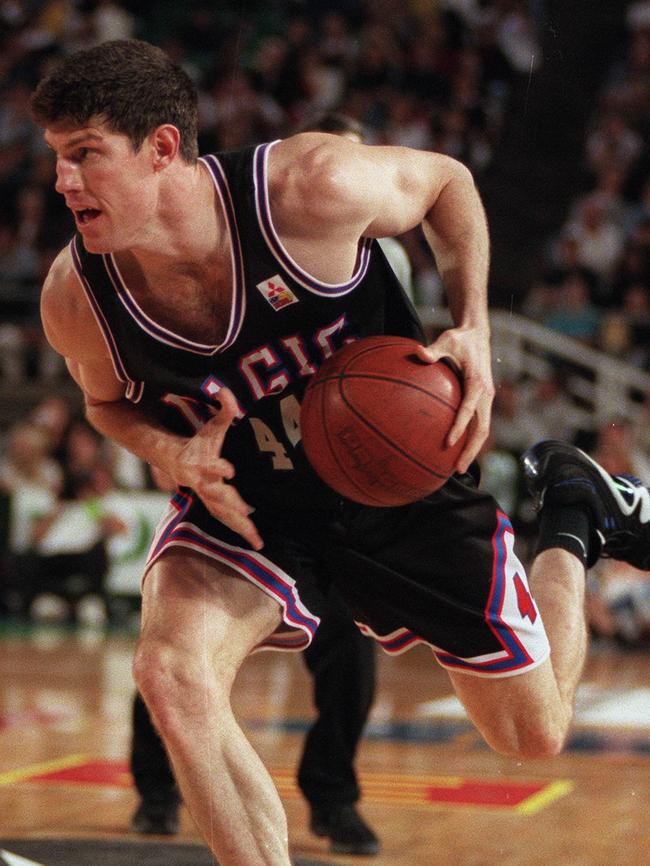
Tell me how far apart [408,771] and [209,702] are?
2223 mm

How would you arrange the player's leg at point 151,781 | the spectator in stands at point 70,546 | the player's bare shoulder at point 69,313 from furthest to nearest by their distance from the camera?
the spectator in stands at point 70,546 < the player's leg at point 151,781 < the player's bare shoulder at point 69,313

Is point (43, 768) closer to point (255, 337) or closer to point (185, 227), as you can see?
point (255, 337)

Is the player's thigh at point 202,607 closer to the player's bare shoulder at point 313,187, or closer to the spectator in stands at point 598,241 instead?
the player's bare shoulder at point 313,187

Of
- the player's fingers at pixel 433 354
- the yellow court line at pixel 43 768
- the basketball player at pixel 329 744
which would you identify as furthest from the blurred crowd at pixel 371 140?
the player's fingers at pixel 433 354

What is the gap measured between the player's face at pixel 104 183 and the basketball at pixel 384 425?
0.49 meters

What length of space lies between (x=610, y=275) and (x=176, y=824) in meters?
6.43

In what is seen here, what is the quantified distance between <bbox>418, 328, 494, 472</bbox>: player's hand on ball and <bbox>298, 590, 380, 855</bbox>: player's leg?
113 centimetres

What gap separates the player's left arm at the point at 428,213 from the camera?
8.38 feet

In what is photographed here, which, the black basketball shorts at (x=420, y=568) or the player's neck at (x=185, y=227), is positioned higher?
the player's neck at (x=185, y=227)

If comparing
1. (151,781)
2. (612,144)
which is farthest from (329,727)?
(612,144)

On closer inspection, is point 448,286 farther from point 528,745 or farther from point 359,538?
point 528,745

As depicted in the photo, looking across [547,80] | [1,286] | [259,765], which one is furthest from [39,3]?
[259,765]

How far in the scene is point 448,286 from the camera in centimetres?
280

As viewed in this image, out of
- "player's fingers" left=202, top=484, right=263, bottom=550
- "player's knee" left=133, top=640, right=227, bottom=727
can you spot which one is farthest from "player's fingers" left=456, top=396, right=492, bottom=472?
"player's knee" left=133, top=640, right=227, bottom=727
